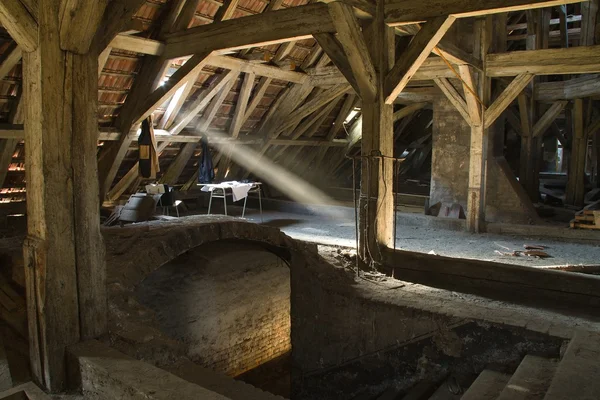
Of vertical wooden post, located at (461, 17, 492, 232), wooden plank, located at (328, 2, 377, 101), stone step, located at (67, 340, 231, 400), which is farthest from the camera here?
vertical wooden post, located at (461, 17, 492, 232)

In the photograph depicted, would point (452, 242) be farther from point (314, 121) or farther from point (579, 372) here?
point (579, 372)

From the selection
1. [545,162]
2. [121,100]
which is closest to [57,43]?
[121,100]

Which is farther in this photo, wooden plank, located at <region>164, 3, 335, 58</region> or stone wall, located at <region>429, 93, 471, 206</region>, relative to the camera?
stone wall, located at <region>429, 93, 471, 206</region>

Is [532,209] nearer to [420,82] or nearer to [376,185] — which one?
[420,82]

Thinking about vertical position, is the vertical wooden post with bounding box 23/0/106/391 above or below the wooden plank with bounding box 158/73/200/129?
below

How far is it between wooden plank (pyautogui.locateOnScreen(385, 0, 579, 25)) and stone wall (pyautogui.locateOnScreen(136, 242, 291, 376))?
11.0 feet

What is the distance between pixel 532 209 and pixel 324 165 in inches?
220

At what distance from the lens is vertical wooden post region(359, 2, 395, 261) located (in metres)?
5.38

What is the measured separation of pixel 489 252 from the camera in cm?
714

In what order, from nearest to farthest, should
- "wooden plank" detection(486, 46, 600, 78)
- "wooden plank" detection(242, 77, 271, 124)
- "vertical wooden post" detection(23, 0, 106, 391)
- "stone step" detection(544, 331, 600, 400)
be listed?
"stone step" detection(544, 331, 600, 400) < "vertical wooden post" detection(23, 0, 106, 391) < "wooden plank" detection(486, 46, 600, 78) < "wooden plank" detection(242, 77, 271, 124)

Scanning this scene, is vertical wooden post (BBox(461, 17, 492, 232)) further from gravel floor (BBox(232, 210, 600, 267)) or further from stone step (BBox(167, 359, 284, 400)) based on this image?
stone step (BBox(167, 359, 284, 400))

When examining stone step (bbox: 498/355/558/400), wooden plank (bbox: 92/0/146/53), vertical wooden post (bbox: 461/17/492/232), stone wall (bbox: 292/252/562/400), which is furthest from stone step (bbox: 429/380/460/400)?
vertical wooden post (bbox: 461/17/492/232)

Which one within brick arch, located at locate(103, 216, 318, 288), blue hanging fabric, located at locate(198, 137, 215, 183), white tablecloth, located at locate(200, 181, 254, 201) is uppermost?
blue hanging fabric, located at locate(198, 137, 215, 183)

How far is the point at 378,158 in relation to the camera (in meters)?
5.47
